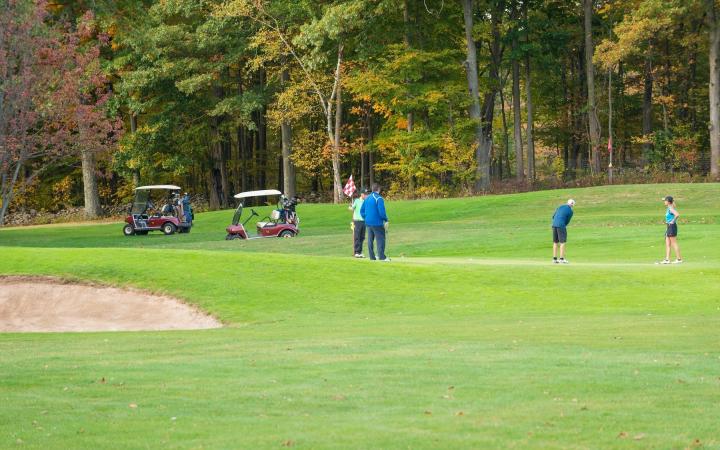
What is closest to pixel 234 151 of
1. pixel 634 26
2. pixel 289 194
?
pixel 289 194

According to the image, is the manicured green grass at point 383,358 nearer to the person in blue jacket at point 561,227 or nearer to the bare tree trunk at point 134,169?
the person in blue jacket at point 561,227

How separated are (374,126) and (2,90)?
3627 centimetres

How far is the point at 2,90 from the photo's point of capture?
125 ft

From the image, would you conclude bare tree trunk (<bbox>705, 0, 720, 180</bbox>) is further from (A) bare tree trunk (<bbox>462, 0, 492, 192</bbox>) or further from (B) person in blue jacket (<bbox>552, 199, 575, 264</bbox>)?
(B) person in blue jacket (<bbox>552, 199, 575, 264</bbox>)

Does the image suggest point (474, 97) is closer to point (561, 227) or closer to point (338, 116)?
point (338, 116)

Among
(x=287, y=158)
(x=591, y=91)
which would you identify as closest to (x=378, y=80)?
(x=287, y=158)

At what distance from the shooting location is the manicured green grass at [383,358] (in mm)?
9016

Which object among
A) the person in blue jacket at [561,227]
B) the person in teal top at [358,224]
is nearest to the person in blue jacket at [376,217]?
the person in teal top at [358,224]

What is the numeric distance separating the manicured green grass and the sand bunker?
0.50 meters

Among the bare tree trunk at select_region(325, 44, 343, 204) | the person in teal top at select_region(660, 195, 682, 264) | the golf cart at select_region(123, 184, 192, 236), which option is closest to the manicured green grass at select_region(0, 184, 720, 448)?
the person in teal top at select_region(660, 195, 682, 264)

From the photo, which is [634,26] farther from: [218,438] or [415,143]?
[218,438]

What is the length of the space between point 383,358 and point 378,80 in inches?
1720

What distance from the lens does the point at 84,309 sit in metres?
21.2

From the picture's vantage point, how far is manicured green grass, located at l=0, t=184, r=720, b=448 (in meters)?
9.02
